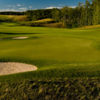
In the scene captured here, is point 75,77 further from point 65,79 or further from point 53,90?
point 53,90

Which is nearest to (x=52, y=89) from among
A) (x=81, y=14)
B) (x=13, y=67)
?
(x=13, y=67)

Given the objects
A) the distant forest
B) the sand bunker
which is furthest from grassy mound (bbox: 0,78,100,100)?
the distant forest

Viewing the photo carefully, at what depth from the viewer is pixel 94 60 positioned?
10.8 m

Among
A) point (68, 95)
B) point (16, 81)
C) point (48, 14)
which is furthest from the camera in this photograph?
point (48, 14)

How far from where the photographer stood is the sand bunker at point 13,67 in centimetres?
920

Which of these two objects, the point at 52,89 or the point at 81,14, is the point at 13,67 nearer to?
the point at 52,89

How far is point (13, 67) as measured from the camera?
32.4 feet

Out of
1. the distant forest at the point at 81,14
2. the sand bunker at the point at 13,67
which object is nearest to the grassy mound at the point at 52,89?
the sand bunker at the point at 13,67

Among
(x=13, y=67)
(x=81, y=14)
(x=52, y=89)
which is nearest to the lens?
(x=52, y=89)

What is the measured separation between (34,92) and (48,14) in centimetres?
12884

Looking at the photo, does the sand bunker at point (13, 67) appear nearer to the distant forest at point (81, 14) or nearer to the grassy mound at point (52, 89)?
the grassy mound at point (52, 89)

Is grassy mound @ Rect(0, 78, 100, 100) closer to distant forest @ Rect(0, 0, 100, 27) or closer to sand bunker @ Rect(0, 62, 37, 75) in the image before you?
sand bunker @ Rect(0, 62, 37, 75)

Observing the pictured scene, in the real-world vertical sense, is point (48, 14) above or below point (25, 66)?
above

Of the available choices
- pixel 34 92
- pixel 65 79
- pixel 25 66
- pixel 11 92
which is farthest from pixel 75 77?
pixel 25 66
